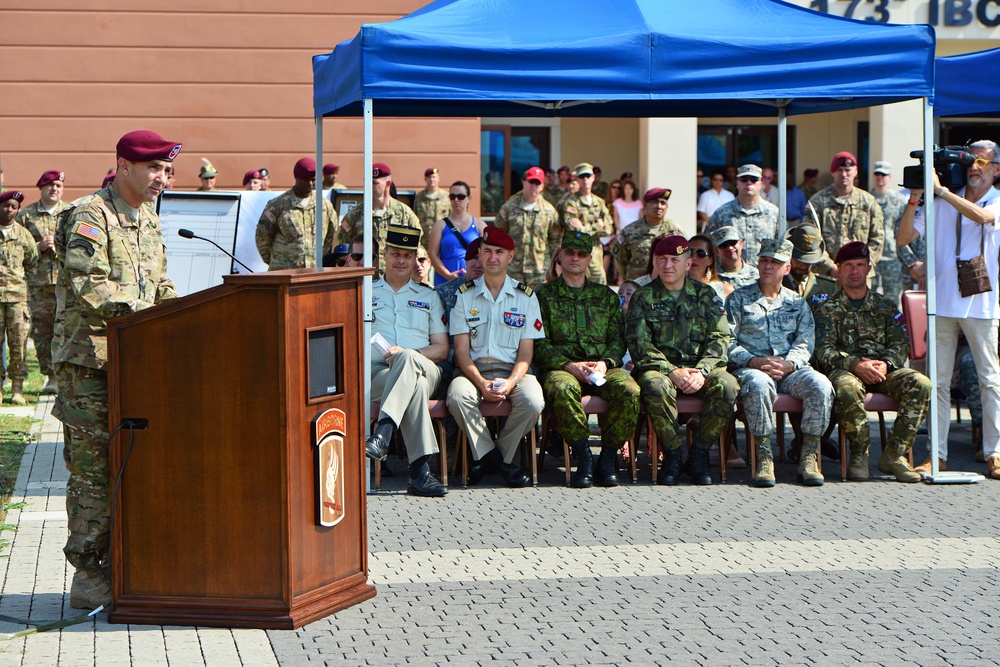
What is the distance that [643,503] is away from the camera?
24.7 feet

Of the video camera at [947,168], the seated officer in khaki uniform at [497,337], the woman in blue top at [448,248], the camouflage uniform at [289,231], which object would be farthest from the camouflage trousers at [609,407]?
the woman in blue top at [448,248]

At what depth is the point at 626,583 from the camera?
5.80 metres

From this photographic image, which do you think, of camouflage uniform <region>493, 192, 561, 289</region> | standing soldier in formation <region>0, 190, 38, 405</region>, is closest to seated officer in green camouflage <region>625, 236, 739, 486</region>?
camouflage uniform <region>493, 192, 561, 289</region>

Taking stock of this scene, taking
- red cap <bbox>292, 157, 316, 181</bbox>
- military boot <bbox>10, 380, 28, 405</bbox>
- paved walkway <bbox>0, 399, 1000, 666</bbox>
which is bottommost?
paved walkway <bbox>0, 399, 1000, 666</bbox>

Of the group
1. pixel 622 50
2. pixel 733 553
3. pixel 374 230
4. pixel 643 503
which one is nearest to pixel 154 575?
pixel 733 553

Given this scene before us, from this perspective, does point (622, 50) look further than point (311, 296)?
Yes

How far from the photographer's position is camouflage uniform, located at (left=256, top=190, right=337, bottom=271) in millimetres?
11117

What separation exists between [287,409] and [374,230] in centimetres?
668

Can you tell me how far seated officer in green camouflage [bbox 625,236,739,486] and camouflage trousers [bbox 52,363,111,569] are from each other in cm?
371

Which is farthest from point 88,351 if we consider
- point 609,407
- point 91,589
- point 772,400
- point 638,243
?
point 638,243

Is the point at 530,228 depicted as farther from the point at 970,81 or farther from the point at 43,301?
the point at 43,301

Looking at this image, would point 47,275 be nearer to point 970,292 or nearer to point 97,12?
point 97,12

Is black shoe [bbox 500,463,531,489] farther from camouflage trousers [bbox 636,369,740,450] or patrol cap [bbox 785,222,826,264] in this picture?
patrol cap [bbox 785,222,826,264]

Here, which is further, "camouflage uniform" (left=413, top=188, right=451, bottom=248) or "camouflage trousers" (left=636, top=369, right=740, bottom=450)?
"camouflage uniform" (left=413, top=188, right=451, bottom=248)
